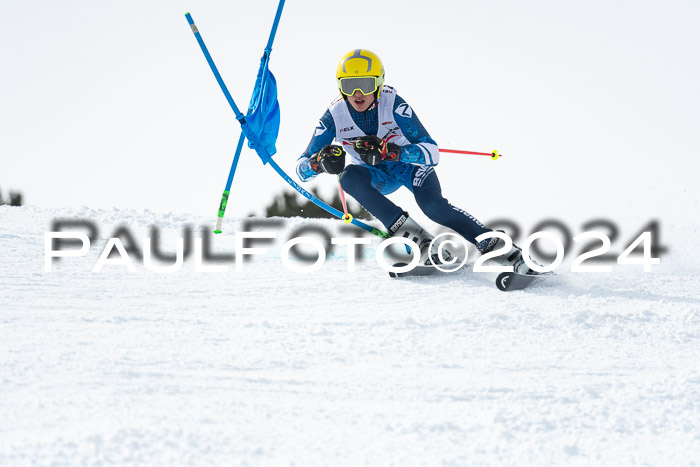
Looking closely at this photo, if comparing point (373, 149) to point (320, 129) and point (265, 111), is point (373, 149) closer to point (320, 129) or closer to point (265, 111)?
point (320, 129)

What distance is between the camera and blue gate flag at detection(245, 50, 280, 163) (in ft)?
15.1

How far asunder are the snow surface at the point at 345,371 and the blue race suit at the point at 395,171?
16.8 inches

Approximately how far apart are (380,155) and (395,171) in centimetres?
33

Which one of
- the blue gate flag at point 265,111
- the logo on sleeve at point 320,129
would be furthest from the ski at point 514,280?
the blue gate flag at point 265,111

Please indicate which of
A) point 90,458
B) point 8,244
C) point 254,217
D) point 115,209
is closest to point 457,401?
point 90,458

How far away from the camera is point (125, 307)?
3.41 m

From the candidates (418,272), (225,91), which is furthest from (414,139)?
(225,91)

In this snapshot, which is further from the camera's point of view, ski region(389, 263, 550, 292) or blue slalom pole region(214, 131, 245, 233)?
blue slalom pole region(214, 131, 245, 233)

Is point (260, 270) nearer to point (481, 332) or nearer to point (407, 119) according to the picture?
point (407, 119)

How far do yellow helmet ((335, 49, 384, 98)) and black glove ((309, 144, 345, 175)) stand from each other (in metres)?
0.37

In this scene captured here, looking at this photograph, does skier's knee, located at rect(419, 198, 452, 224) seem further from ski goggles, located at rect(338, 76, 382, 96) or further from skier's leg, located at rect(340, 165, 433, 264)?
ski goggles, located at rect(338, 76, 382, 96)

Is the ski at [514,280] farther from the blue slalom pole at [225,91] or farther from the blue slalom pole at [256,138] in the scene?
the blue slalom pole at [225,91]

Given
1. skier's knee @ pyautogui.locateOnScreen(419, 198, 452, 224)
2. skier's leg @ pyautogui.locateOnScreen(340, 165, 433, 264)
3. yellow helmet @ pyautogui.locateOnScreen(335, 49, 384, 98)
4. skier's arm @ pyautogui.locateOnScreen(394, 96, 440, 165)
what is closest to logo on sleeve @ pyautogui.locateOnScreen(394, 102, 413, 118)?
skier's arm @ pyautogui.locateOnScreen(394, 96, 440, 165)

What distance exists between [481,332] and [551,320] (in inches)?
16.9
